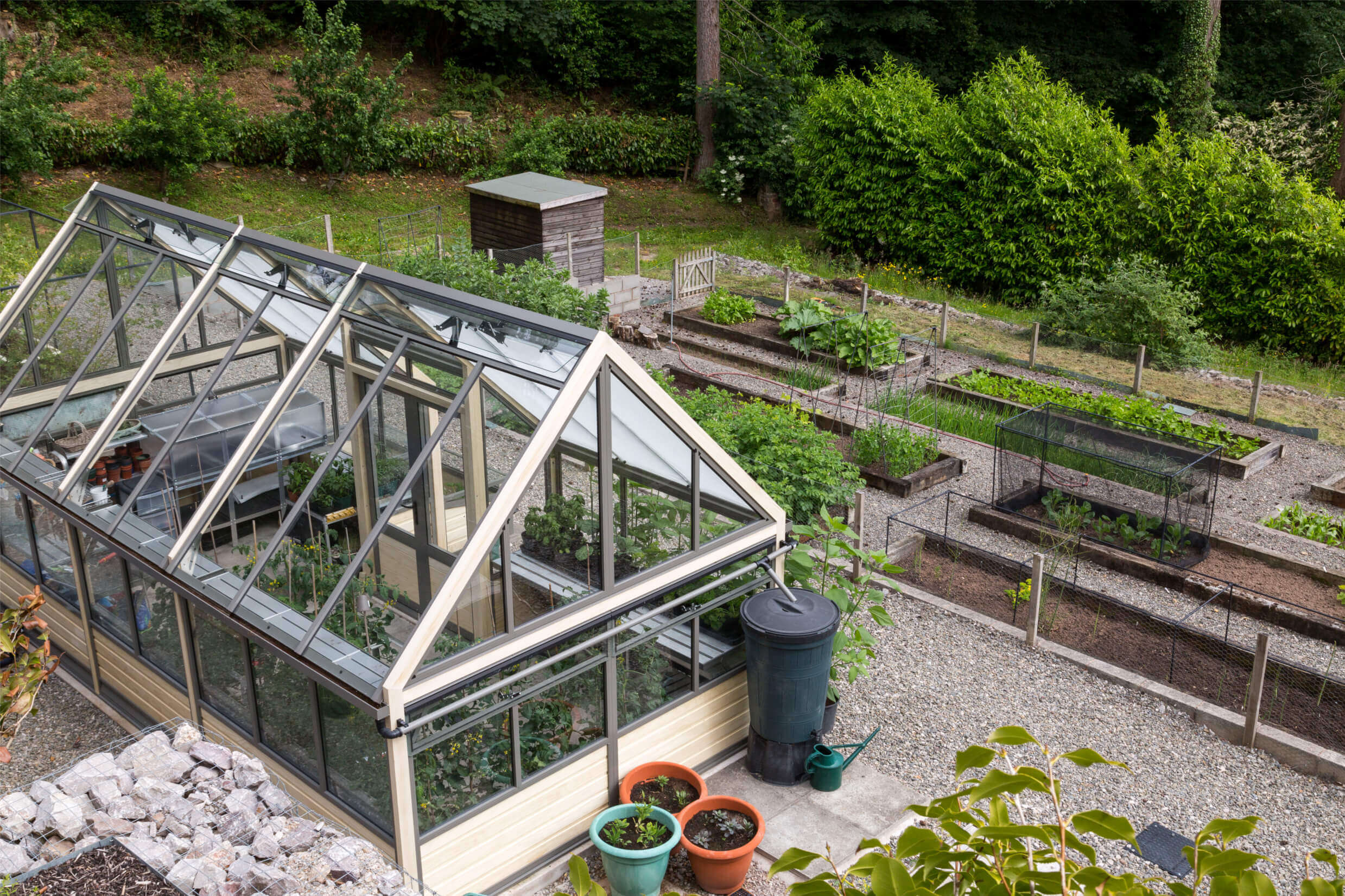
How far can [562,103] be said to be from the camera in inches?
1313

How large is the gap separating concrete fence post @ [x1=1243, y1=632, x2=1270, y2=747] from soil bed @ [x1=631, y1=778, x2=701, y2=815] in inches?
177

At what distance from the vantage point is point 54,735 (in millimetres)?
8586

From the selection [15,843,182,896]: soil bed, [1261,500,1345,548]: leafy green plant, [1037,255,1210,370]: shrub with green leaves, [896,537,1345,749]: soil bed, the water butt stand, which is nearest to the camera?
[15,843,182,896]: soil bed

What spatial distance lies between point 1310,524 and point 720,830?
8.82 metres

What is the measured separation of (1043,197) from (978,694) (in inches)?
543

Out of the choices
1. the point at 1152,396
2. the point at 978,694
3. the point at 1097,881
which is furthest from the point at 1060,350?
the point at 1097,881

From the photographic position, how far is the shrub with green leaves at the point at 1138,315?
17.1 m

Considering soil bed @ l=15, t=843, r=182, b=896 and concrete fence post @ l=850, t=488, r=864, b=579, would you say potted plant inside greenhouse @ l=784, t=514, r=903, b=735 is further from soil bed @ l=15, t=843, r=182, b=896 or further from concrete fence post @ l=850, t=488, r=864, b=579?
soil bed @ l=15, t=843, r=182, b=896

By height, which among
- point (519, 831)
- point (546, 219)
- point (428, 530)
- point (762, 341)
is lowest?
point (519, 831)

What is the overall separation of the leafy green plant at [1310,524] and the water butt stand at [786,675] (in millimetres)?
7447

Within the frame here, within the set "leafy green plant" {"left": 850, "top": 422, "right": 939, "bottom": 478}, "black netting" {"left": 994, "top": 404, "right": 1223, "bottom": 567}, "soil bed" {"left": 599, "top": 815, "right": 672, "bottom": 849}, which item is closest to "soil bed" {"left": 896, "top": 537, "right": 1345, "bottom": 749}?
"black netting" {"left": 994, "top": 404, "right": 1223, "bottom": 567}

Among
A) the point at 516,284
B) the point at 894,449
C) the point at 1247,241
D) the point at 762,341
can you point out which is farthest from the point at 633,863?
the point at 1247,241

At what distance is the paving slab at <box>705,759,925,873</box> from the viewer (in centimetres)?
744

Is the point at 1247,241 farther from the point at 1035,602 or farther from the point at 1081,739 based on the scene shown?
the point at 1081,739
